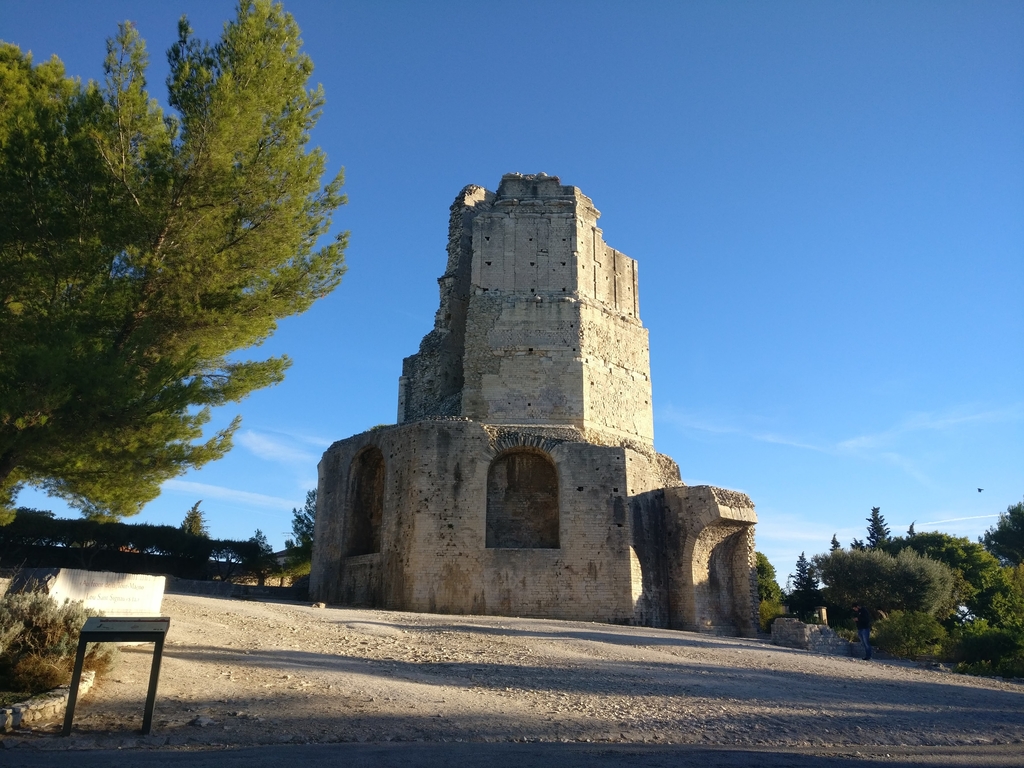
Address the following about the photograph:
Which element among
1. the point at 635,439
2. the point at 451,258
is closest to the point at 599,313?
the point at 635,439

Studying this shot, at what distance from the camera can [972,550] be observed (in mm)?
29391

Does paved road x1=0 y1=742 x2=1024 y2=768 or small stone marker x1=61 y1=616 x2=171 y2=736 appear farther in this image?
small stone marker x1=61 y1=616 x2=171 y2=736

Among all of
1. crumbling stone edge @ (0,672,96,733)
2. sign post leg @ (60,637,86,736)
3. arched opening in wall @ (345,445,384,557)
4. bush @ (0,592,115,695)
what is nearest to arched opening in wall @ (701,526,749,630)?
arched opening in wall @ (345,445,384,557)

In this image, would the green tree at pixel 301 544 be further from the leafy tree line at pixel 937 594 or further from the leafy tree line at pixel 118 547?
the leafy tree line at pixel 937 594

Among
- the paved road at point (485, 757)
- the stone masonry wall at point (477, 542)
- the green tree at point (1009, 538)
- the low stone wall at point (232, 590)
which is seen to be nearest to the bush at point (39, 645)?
the paved road at point (485, 757)

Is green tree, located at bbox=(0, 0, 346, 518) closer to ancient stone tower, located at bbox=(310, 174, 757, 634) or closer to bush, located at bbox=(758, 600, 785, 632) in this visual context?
ancient stone tower, located at bbox=(310, 174, 757, 634)

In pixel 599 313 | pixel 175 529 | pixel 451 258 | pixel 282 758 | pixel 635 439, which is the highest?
pixel 451 258

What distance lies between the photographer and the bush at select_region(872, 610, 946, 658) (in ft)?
44.9

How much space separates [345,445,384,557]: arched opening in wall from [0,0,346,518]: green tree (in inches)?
314

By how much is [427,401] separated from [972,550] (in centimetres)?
2348

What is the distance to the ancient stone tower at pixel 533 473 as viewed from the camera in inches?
582

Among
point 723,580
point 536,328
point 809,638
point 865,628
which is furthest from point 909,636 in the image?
point 536,328

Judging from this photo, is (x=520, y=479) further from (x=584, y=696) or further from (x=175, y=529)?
(x=175, y=529)

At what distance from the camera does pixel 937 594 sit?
792 inches
